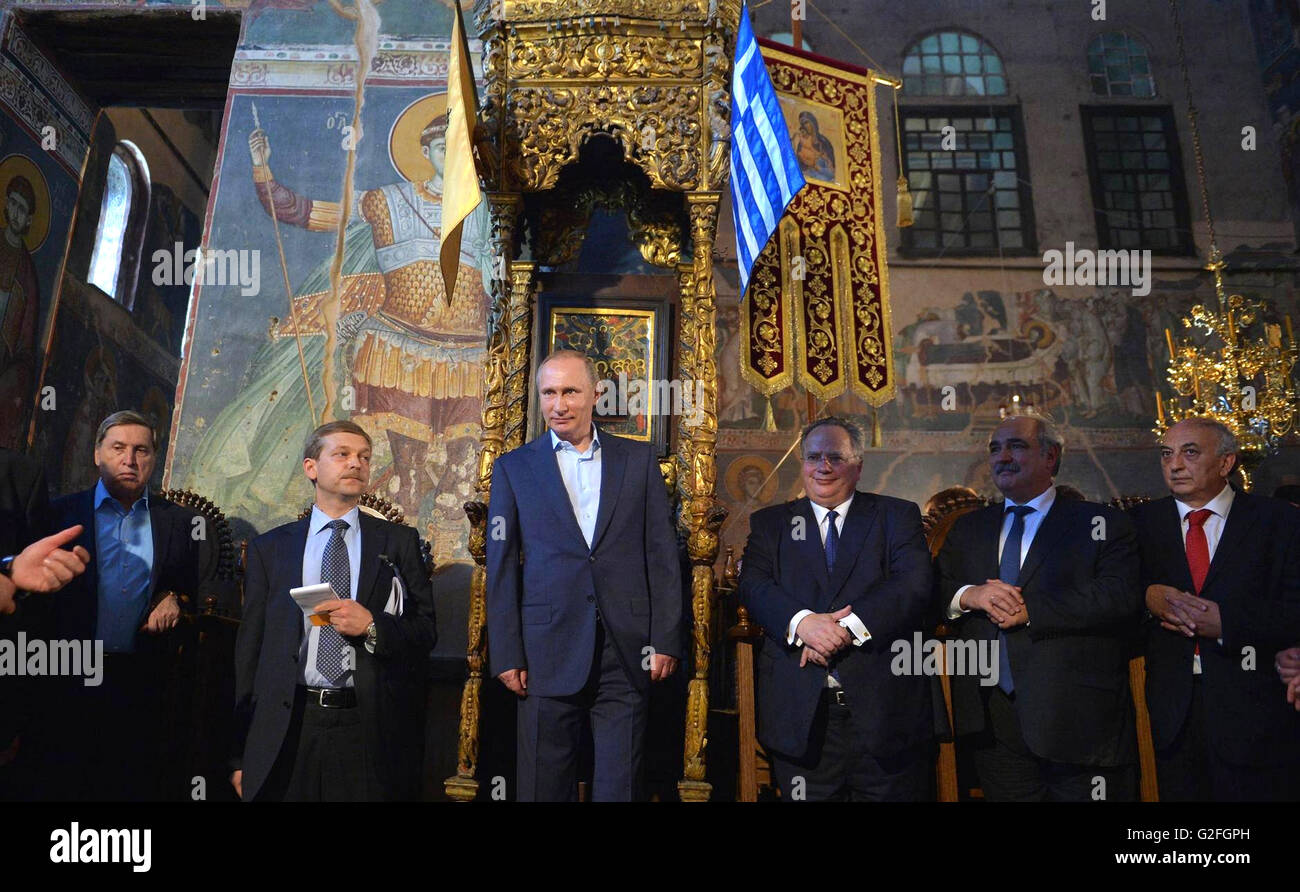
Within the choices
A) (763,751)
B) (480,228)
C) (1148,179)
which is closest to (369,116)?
(480,228)

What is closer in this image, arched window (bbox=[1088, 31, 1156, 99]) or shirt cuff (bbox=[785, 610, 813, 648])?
shirt cuff (bbox=[785, 610, 813, 648])

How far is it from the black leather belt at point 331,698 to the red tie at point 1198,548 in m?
3.23

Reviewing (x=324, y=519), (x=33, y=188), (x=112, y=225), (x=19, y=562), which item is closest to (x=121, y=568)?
(x=19, y=562)

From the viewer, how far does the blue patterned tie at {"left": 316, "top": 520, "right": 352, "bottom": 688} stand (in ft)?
11.2

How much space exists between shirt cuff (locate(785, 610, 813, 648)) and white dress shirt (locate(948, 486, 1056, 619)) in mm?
649

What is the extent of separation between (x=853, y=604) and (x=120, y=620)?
300cm

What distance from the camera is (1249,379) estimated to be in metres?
8.91

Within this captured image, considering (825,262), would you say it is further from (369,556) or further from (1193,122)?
(1193,122)

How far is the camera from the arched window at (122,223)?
10406 mm

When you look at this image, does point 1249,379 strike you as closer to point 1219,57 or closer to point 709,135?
point 1219,57
